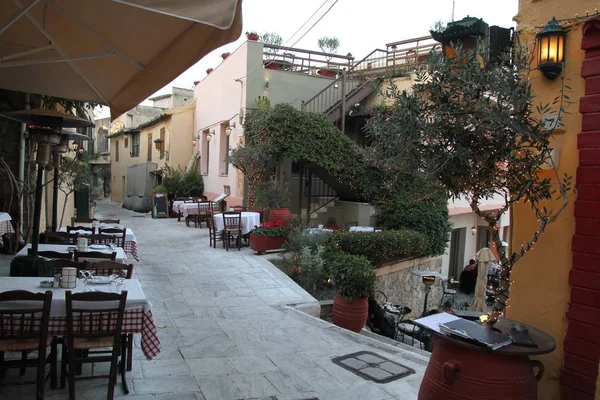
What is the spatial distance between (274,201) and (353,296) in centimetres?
524

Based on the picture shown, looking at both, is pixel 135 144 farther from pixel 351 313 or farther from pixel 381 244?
pixel 351 313

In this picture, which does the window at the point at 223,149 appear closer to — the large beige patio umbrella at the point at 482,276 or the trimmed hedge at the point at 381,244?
the trimmed hedge at the point at 381,244

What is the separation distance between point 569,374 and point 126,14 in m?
4.41

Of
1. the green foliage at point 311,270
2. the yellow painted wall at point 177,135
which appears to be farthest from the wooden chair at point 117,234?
the yellow painted wall at point 177,135

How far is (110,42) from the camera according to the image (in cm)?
440

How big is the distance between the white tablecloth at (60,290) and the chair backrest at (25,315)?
11 cm

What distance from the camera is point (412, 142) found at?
10.6 feet

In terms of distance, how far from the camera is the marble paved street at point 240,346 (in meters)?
4.07

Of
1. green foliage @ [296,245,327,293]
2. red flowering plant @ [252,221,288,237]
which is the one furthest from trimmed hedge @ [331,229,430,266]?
red flowering plant @ [252,221,288,237]

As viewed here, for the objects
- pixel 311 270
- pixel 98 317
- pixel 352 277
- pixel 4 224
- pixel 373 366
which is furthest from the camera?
pixel 311 270

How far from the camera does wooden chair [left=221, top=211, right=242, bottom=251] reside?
10922 mm

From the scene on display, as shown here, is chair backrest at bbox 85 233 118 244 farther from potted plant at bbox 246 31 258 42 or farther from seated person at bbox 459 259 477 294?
seated person at bbox 459 259 477 294

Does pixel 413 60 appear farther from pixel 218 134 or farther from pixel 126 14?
pixel 126 14

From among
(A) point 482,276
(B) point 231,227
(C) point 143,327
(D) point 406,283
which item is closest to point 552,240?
(C) point 143,327
